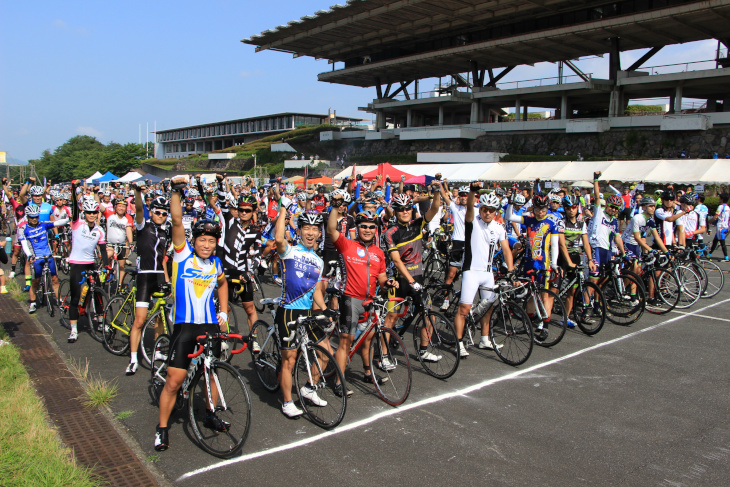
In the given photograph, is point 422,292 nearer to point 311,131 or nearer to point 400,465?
point 400,465

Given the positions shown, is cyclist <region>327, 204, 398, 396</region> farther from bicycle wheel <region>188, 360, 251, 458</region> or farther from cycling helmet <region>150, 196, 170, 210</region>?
cycling helmet <region>150, 196, 170, 210</region>

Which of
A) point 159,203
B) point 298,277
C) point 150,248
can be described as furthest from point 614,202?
point 150,248

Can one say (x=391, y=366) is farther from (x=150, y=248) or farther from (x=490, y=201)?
(x=150, y=248)

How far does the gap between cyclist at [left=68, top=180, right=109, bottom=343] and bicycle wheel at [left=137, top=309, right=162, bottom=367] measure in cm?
172

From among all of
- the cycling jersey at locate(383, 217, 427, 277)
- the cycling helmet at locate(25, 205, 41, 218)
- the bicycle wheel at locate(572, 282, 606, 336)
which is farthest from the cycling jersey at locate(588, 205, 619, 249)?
the cycling helmet at locate(25, 205, 41, 218)

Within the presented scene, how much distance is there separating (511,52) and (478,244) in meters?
46.5

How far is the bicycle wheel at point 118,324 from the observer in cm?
724

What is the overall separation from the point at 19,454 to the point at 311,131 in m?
74.4

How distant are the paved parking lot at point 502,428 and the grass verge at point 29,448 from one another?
0.64 m

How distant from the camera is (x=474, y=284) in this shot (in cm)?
707

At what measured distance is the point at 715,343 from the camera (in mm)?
7863

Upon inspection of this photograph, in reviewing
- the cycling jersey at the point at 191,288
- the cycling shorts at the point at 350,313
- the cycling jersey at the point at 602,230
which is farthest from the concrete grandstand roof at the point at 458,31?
the cycling jersey at the point at 191,288

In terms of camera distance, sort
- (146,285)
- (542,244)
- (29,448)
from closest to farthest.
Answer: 1. (29,448)
2. (146,285)
3. (542,244)

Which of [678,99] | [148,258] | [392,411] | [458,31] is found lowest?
[392,411]
